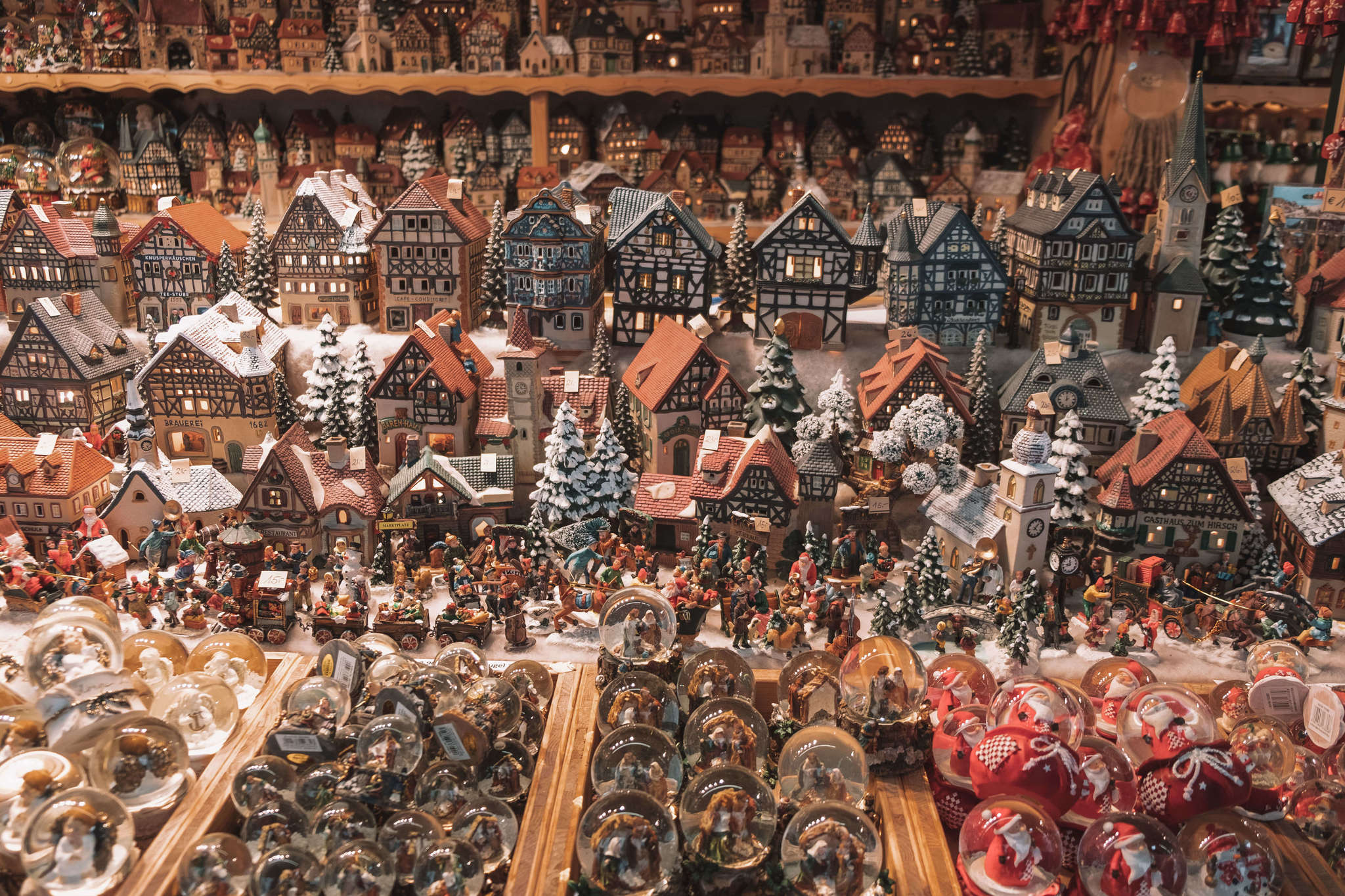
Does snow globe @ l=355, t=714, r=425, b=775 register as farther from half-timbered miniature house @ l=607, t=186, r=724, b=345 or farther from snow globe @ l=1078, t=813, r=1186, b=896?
half-timbered miniature house @ l=607, t=186, r=724, b=345

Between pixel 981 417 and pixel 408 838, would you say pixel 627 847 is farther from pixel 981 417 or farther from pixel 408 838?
pixel 981 417

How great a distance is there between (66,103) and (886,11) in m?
14.3

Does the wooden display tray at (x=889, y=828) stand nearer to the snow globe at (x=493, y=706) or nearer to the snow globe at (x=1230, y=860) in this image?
the snow globe at (x=493, y=706)

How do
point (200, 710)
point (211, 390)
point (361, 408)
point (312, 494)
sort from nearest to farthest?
1. point (200, 710)
2. point (312, 494)
3. point (211, 390)
4. point (361, 408)

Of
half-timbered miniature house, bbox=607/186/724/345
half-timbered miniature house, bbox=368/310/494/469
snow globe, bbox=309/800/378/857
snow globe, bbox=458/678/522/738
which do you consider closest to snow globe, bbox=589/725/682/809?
snow globe, bbox=458/678/522/738

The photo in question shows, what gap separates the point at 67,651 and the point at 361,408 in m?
9.00

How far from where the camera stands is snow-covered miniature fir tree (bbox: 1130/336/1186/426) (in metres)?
15.1

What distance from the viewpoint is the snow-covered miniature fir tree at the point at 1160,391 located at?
49.7ft

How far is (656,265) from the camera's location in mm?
17156

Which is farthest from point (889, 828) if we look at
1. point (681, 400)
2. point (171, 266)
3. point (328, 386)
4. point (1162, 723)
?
point (171, 266)

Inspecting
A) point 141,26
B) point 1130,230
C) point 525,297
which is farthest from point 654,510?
point 141,26

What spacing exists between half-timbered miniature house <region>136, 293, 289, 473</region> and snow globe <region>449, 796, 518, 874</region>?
10.2m

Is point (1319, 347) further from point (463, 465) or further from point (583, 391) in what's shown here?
point (463, 465)

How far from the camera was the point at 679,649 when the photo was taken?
827cm
